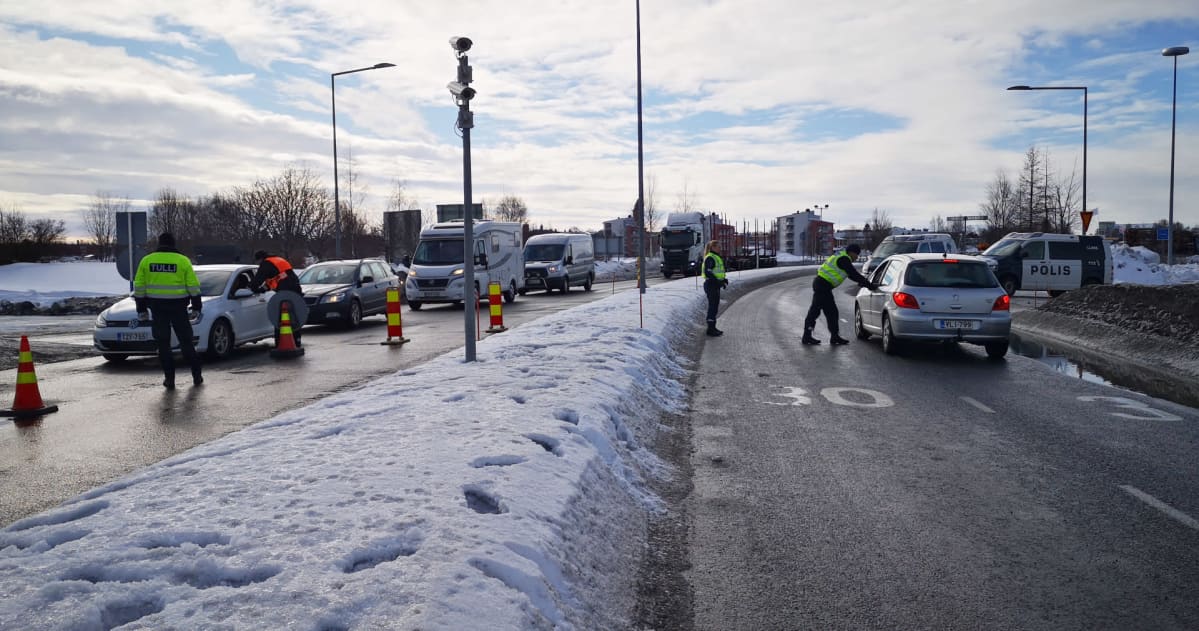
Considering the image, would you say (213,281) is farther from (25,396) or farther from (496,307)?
(25,396)

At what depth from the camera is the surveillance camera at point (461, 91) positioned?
1024cm

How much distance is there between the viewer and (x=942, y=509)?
5.46m

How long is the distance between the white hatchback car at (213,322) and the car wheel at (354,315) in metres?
3.86

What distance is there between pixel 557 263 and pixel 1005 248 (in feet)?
54.3

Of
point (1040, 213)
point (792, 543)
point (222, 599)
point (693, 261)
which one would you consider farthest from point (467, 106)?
point (1040, 213)

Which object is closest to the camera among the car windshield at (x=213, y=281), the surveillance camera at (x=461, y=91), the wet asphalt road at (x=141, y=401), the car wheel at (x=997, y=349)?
the wet asphalt road at (x=141, y=401)

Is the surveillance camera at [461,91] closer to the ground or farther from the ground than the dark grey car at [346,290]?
farther from the ground

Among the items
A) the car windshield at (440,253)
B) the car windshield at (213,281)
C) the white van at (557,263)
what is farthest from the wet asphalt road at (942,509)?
the white van at (557,263)

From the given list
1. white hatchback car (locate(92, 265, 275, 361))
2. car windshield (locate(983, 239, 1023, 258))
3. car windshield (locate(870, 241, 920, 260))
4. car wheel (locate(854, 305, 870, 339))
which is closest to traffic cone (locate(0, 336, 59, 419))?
white hatchback car (locate(92, 265, 275, 361))

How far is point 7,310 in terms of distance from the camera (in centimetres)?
2681

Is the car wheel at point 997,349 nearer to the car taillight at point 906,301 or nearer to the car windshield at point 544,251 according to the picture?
the car taillight at point 906,301

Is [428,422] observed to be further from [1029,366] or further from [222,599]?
[1029,366]

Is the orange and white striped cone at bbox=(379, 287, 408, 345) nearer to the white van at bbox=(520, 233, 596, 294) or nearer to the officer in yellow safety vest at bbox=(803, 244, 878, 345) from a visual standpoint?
the officer in yellow safety vest at bbox=(803, 244, 878, 345)

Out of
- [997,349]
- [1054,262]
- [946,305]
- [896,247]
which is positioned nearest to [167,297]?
[946,305]
